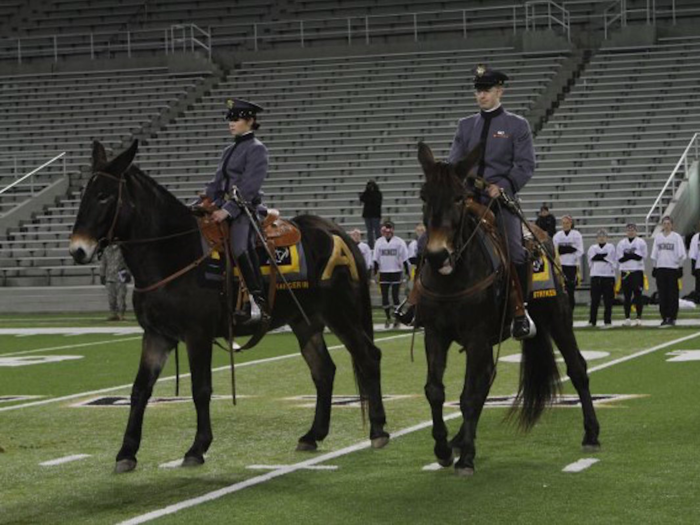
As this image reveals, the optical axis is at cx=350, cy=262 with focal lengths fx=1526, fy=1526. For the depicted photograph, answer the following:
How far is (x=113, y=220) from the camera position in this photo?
9.69m

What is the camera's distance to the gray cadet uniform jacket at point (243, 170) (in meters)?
10.4

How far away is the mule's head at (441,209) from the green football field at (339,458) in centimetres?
130

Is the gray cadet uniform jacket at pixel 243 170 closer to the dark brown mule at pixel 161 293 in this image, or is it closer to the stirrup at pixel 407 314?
the dark brown mule at pixel 161 293

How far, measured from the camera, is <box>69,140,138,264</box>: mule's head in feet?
31.0

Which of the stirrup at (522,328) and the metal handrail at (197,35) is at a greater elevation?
the metal handrail at (197,35)

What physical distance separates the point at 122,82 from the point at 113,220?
33.4 metres

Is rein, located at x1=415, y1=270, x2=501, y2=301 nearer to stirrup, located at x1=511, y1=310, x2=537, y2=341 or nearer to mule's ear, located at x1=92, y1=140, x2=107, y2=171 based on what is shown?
stirrup, located at x1=511, y1=310, x2=537, y2=341

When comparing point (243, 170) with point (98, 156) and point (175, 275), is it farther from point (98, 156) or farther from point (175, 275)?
point (98, 156)

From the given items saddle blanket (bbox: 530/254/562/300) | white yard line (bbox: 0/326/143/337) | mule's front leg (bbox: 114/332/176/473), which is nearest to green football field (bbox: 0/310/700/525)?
mule's front leg (bbox: 114/332/176/473)

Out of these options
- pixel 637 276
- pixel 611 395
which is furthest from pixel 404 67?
pixel 611 395

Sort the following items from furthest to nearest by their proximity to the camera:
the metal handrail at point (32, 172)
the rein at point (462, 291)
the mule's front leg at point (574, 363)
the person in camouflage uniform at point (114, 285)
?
the metal handrail at point (32, 172) < the person in camouflage uniform at point (114, 285) < the mule's front leg at point (574, 363) < the rein at point (462, 291)

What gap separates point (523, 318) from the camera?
378 inches

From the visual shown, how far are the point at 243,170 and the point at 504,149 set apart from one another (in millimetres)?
1839

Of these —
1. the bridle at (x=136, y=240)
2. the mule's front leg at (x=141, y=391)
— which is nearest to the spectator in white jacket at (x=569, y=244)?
the bridle at (x=136, y=240)
